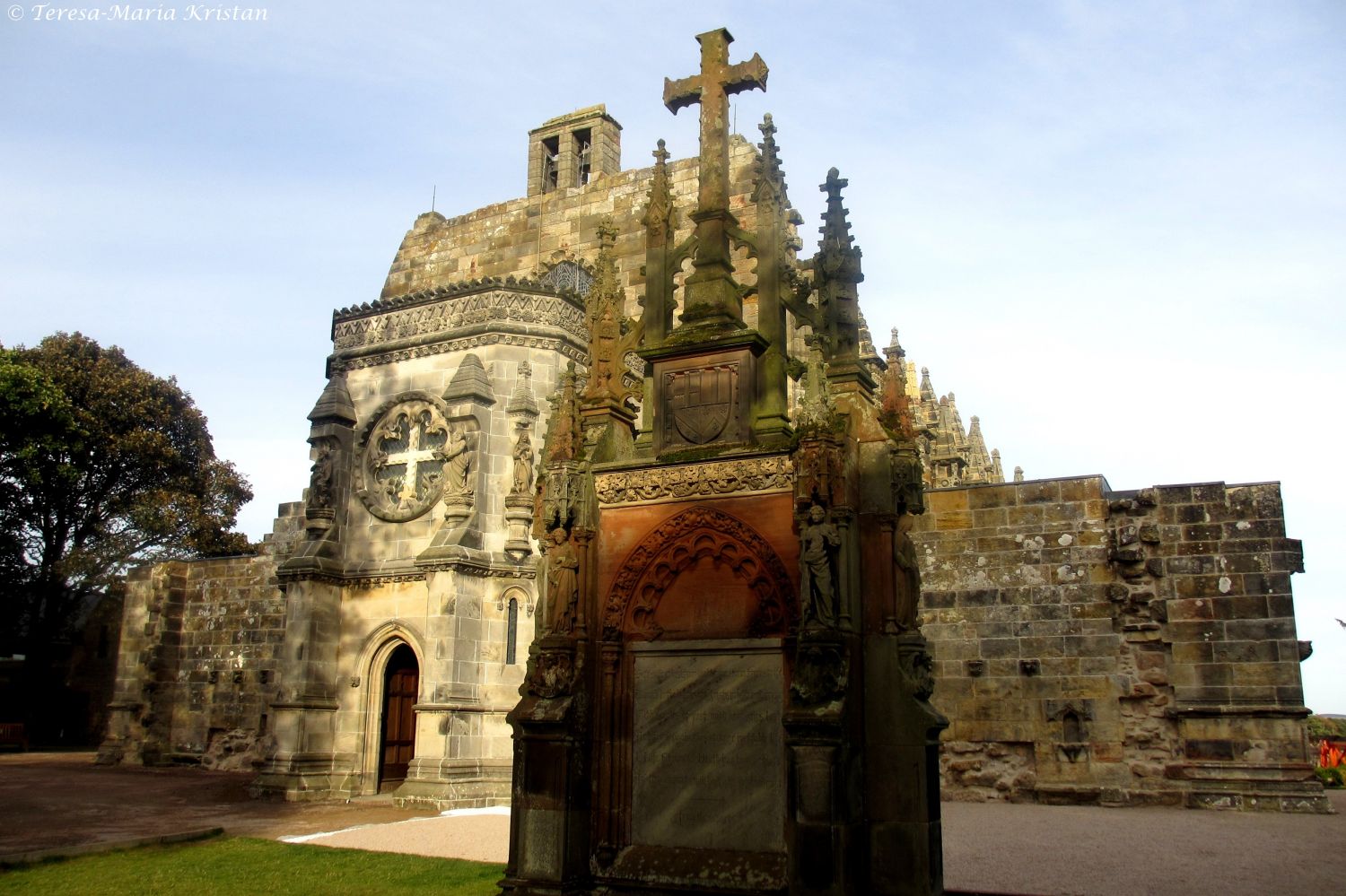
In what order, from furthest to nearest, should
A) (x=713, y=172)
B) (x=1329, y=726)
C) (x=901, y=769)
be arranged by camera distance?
(x=1329, y=726) → (x=713, y=172) → (x=901, y=769)

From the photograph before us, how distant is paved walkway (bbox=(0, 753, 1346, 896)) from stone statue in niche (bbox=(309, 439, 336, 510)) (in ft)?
15.8

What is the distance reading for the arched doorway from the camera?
57.1 ft

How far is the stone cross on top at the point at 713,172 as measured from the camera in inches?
323

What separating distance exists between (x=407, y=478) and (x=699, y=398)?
35.2ft

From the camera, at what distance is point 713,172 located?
841cm

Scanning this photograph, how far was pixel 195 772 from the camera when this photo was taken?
21.7 metres

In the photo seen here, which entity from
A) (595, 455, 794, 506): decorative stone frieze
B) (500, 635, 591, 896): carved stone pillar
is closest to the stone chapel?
(595, 455, 794, 506): decorative stone frieze

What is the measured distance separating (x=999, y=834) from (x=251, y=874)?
772cm

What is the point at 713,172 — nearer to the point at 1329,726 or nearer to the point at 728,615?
the point at 728,615

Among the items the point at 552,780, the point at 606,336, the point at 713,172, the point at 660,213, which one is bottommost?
the point at 552,780

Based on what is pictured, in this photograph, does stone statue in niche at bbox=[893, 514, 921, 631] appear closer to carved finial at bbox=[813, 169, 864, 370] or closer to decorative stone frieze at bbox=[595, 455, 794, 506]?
decorative stone frieze at bbox=[595, 455, 794, 506]

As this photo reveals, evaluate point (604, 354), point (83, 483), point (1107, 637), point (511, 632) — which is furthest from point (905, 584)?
point (83, 483)

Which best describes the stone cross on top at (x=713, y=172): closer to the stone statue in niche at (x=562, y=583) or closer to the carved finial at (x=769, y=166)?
the carved finial at (x=769, y=166)

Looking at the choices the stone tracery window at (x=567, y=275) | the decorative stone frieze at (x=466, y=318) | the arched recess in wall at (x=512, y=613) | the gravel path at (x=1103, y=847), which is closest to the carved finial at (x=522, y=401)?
the decorative stone frieze at (x=466, y=318)
